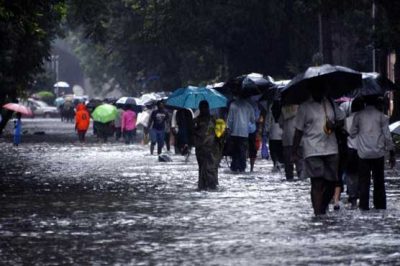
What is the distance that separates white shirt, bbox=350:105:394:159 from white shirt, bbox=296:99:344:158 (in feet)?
3.12

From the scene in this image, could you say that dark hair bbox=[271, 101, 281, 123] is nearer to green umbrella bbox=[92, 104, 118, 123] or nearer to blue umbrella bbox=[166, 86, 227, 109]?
blue umbrella bbox=[166, 86, 227, 109]

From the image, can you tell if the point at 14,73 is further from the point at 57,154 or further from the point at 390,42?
the point at 390,42

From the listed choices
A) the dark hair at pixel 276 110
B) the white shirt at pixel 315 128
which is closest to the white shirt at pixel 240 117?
the dark hair at pixel 276 110

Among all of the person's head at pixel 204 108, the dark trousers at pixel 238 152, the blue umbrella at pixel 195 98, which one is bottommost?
the dark trousers at pixel 238 152

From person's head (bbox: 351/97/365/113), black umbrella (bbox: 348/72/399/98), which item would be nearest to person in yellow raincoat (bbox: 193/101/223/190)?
black umbrella (bbox: 348/72/399/98)

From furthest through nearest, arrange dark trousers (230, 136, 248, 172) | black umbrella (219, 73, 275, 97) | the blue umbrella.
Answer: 1. the blue umbrella
2. black umbrella (219, 73, 275, 97)
3. dark trousers (230, 136, 248, 172)

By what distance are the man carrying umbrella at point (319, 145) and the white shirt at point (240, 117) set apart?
35.2 feet

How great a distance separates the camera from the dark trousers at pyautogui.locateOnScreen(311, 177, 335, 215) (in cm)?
1673

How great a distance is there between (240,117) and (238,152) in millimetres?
736

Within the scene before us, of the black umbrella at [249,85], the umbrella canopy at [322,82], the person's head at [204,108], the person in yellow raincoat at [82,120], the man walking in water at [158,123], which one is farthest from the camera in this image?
the person in yellow raincoat at [82,120]

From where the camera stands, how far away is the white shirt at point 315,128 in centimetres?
1677

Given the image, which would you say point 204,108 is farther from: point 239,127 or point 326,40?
point 326,40

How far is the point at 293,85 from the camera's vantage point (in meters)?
17.3

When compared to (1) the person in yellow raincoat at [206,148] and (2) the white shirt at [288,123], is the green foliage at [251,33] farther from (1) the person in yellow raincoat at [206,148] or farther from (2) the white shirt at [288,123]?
(1) the person in yellow raincoat at [206,148]
